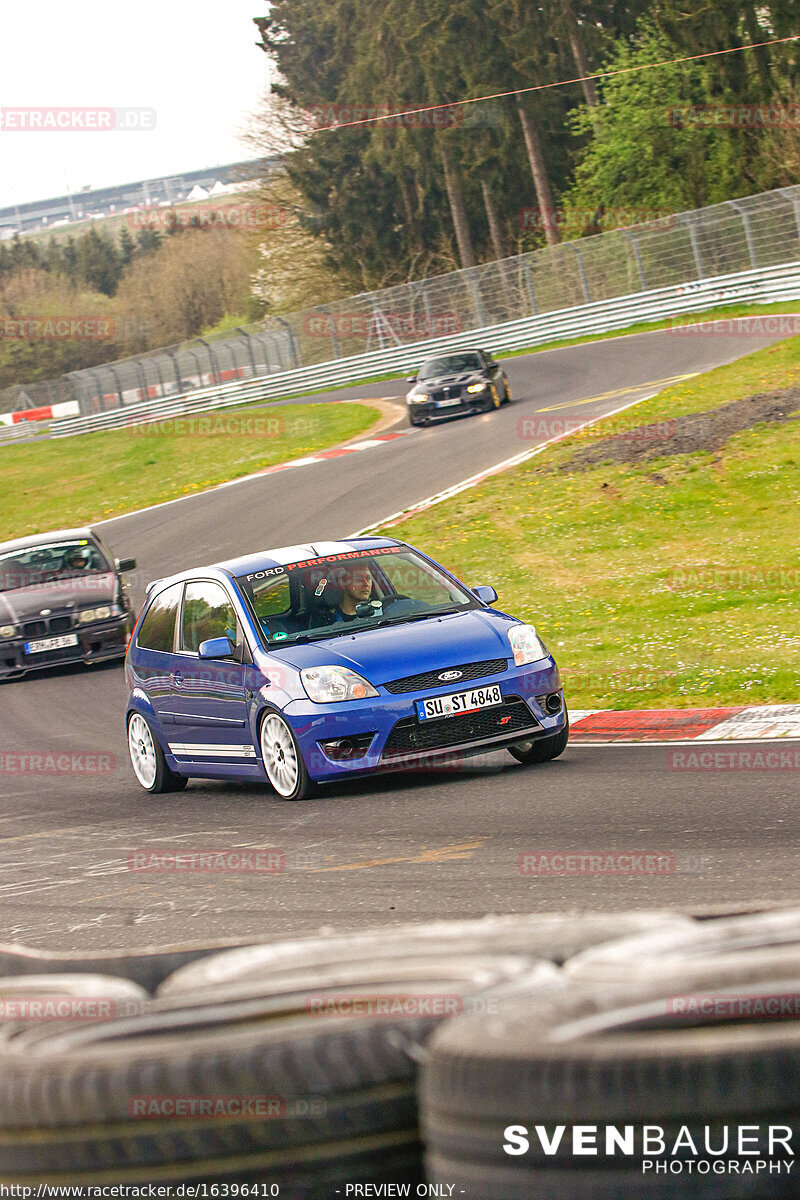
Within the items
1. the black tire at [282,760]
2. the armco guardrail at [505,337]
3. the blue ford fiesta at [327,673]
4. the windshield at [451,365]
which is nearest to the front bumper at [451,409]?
the windshield at [451,365]

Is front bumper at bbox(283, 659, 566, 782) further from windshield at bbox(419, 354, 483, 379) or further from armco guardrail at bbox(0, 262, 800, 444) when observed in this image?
armco guardrail at bbox(0, 262, 800, 444)

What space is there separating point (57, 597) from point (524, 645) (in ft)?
33.3

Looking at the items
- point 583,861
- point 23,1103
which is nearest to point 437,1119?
point 23,1103

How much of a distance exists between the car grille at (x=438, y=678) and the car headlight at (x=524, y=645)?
224 mm

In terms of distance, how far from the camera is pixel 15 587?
1806cm

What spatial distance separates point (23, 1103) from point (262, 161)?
68.8 metres

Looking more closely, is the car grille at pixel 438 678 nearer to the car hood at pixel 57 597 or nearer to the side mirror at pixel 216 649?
the side mirror at pixel 216 649

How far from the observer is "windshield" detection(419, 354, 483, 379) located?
3195 centimetres

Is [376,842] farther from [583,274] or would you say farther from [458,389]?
[583,274]

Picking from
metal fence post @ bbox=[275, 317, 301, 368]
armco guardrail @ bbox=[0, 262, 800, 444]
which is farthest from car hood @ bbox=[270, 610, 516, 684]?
metal fence post @ bbox=[275, 317, 301, 368]

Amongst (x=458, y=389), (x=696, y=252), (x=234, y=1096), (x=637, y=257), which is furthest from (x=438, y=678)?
(x=637, y=257)

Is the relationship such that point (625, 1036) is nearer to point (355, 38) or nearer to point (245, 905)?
point (245, 905)

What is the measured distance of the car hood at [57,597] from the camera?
17.5m

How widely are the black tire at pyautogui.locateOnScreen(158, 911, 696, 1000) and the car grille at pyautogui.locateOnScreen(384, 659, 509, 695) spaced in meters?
5.01
